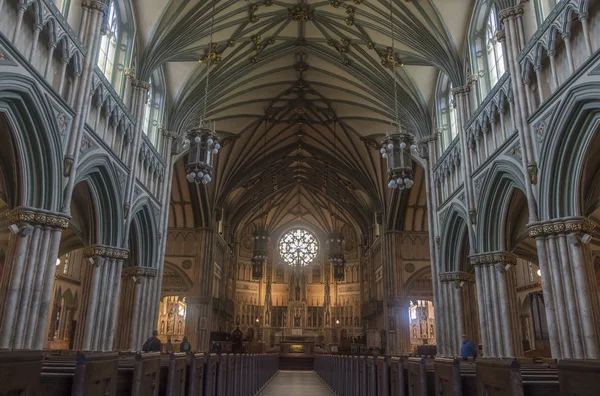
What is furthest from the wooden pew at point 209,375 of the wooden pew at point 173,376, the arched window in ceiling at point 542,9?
the arched window in ceiling at point 542,9

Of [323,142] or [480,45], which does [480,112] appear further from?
[323,142]

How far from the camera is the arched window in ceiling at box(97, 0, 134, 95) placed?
50.0 feet

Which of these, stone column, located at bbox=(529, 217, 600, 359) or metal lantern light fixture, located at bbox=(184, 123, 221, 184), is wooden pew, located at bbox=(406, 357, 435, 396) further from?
metal lantern light fixture, located at bbox=(184, 123, 221, 184)

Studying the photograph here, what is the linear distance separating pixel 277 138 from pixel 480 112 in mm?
16445

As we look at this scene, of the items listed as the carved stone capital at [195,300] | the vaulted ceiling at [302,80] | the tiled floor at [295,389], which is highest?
the vaulted ceiling at [302,80]

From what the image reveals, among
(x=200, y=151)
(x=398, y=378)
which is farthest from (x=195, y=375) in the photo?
(x=200, y=151)

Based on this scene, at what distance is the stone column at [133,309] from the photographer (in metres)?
17.4

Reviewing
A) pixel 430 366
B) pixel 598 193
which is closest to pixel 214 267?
pixel 598 193

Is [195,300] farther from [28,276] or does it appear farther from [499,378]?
[499,378]

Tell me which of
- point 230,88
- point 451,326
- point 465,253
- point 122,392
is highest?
point 230,88

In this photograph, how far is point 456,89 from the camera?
682 inches

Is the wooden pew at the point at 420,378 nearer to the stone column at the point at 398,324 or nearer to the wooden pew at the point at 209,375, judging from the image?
the wooden pew at the point at 209,375

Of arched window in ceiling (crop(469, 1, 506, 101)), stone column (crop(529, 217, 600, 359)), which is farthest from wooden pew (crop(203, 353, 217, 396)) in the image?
arched window in ceiling (crop(469, 1, 506, 101))

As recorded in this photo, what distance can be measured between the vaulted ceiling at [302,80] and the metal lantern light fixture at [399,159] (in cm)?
556
